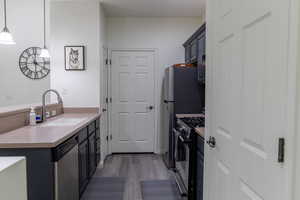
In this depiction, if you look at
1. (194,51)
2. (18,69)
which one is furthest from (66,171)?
(18,69)

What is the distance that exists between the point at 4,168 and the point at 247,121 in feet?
3.82

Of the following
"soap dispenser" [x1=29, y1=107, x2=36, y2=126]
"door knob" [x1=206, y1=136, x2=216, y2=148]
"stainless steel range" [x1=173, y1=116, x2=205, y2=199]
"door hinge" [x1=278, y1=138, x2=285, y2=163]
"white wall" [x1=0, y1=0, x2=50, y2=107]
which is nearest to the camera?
"door hinge" [x1=278, y1=138, x2=285, y2=163]

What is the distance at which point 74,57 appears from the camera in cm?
352

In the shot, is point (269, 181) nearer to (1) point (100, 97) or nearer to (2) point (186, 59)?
(1) point (100, 97)

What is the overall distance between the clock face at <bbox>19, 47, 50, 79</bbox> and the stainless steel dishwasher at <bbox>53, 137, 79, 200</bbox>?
226cm

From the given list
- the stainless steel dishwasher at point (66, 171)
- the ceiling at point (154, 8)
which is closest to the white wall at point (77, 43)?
the ceiling at point (154, 8)

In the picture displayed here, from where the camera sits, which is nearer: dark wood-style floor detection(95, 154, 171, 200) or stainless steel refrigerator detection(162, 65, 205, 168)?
dark wood-style floor detection(95, 154, 171, 200)

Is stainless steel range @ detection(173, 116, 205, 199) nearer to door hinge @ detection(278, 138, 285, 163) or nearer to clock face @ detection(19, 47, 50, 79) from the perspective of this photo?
door hinge @ detection(278, 138, 285, 163)

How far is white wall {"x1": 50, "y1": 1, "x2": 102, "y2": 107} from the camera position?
11.5 feet

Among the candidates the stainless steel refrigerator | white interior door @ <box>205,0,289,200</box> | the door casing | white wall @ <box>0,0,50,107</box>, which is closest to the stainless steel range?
white interior door @ <box>205,0,289,200</box>

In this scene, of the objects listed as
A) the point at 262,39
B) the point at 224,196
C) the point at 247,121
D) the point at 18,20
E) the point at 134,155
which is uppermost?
the point at 18,20

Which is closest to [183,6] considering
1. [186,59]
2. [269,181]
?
[186,59]

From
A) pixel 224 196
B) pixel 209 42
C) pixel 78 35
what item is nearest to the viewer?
pixel 224 196

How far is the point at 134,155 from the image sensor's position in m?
4.32
